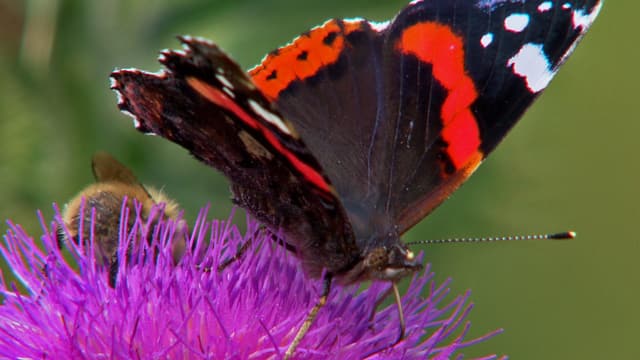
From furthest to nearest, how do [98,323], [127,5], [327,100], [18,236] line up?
[127,5] < [327,100] < [18,236] < [98,323]

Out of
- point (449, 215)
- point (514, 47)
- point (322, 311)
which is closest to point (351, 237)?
point (322, 311)

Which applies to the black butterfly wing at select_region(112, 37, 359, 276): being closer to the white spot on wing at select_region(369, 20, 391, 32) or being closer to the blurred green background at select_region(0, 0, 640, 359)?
the white spot on wing at select_region(369, 20, 391, 32)

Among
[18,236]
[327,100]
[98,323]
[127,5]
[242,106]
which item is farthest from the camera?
[127,5]

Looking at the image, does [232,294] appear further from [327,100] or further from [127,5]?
[127,5]

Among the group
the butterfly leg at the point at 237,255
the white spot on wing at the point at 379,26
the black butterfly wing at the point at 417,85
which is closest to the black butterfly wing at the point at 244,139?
the butterfly leg at the point at 237,255

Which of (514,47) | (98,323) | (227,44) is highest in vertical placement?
(227,44)

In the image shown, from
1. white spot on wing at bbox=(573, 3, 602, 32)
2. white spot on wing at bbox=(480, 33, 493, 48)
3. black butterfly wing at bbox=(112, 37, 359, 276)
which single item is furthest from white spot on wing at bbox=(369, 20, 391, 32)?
black butterfly wing at bbox=(112, 37, 359, 276)

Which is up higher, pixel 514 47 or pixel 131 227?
pixel 514 47

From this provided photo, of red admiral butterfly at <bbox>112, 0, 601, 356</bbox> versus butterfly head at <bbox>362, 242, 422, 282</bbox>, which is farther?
red admiral butterfly at <bbox>112, 0, 601, 356</bbox>
